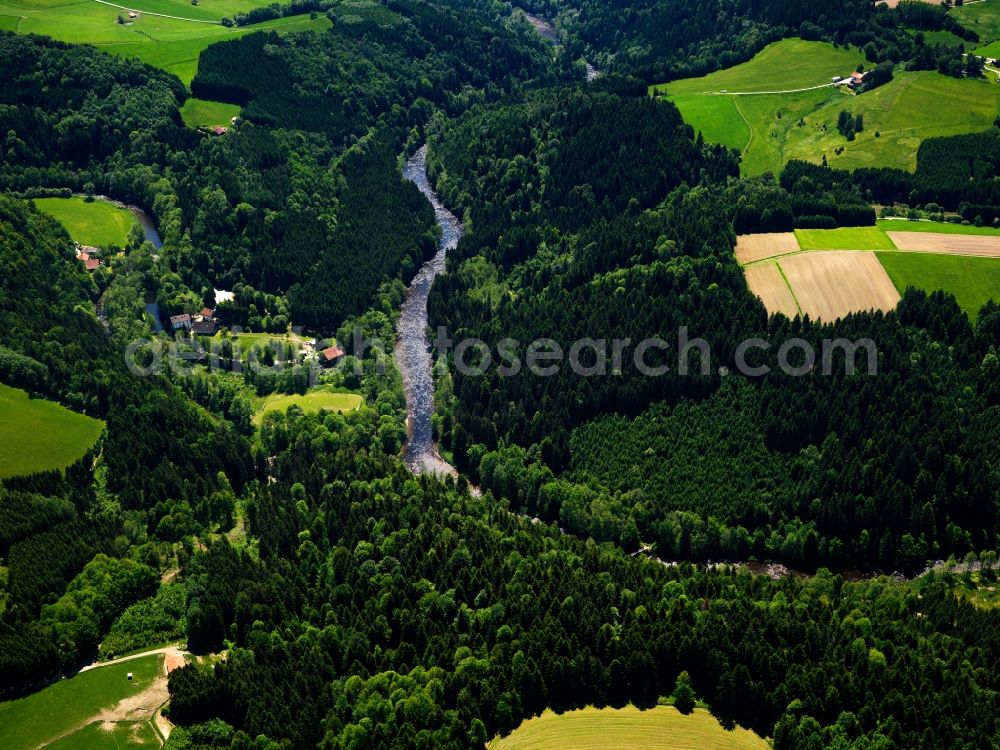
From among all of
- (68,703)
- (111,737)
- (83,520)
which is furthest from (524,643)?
(83,520)

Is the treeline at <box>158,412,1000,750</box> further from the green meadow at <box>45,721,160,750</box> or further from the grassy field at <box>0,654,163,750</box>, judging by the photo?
the grassy field at <box>0,654,163,750</box>

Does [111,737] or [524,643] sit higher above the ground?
[524,643]

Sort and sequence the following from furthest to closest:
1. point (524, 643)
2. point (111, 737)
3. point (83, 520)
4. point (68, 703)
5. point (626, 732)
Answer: point (83, 520) < point (524, 643) < point (68, 703) < point (111, 737) < point (626, 732)

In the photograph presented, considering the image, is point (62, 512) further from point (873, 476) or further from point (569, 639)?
point (873, 476)

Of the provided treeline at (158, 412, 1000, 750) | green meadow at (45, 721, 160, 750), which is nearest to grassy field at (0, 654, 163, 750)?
green meadow at (45, 721, 160, 750)

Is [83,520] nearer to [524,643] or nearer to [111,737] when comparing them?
[111,737]

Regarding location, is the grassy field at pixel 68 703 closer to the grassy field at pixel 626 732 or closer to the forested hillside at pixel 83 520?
the forested hillside at pixel 83 520

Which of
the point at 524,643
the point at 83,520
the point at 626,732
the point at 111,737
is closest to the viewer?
the point at 626,732

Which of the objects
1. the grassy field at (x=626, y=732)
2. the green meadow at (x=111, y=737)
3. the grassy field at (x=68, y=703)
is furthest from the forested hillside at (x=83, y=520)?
the grassy field at (x=626, y=732)
